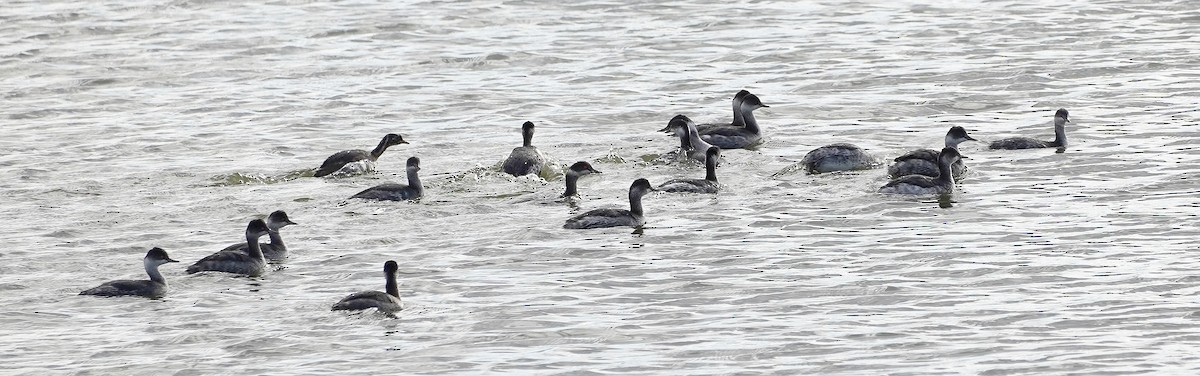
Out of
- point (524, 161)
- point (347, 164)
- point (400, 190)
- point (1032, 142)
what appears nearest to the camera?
point (400, 190)

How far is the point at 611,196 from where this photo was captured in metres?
21.3

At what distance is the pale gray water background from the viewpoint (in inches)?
583

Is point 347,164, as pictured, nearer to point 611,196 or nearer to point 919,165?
point 611,196

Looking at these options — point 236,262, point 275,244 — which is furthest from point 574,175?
point 236,262

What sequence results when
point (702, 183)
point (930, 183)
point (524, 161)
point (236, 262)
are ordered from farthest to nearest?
point (524, 161) → point (702, 183) → point (930, 183) → point (236, 262)

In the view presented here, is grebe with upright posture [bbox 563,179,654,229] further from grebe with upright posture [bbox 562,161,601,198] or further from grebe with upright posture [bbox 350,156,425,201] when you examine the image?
grebe with upright posture [bbox 350,156,425,201]

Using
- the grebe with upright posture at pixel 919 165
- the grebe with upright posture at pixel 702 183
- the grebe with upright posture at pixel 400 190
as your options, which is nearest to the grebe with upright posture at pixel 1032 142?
the grebe with upright posture at pixel 919 165

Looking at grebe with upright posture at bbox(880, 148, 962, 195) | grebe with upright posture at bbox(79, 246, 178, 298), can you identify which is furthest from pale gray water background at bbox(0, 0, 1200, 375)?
grebe with upright posture at bbox(880, 148, 962, 195)

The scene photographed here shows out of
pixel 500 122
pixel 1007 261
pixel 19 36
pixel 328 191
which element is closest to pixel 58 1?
pixel 19 36

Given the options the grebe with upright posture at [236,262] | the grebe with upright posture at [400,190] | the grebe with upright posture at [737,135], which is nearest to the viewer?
the grebe with upright posture at [236,262]

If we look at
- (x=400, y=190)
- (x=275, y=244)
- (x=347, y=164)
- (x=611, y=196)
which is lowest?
(x=611, y=196)

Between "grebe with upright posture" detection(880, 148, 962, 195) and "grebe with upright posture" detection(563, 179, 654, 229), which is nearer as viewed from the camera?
"grebe with upright posture" detection(563, 179, 654, 229)

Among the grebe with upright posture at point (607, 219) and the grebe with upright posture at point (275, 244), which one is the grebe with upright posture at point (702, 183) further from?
the grebe with upright posture at point (275, 244)

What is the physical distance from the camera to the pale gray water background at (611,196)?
14.8 metres
